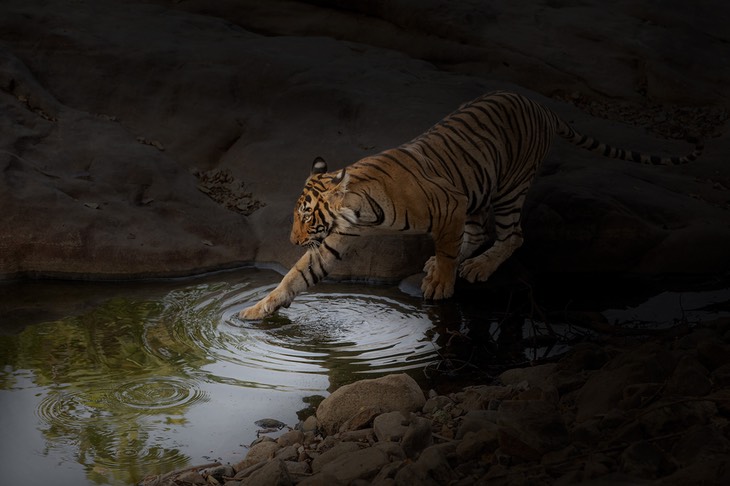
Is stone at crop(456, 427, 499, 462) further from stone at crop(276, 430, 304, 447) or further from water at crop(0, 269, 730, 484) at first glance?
water at crop(0, 269, 730, 484)

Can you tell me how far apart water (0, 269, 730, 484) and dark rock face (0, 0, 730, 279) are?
41cm

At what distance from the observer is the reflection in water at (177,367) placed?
3639mm

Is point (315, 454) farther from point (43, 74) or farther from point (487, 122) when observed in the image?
point (43, 74)

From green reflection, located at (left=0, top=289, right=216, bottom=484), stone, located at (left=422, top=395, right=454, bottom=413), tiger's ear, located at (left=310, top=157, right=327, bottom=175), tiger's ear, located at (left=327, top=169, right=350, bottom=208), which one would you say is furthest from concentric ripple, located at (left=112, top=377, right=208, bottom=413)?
tiger's ear, located at (left=310, top=157, right=327, bottom=175)

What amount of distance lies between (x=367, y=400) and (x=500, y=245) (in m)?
2.40

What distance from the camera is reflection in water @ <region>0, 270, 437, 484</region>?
364cm

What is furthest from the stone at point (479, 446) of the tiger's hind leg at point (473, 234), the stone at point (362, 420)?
the tiger's hind leg at point (473, 234)

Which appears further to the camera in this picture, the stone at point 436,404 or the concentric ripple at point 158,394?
the concentric ripple at point 158,394

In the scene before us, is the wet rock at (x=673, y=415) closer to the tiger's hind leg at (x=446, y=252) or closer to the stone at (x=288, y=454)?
the stone at (x=288, y=454)

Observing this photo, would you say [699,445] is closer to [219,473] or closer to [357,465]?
[357,465]

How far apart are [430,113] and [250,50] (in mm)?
2040

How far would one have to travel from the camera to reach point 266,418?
12.9ft

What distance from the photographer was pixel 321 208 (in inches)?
197

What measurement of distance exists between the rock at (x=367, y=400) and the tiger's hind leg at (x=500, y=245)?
6.63ft
